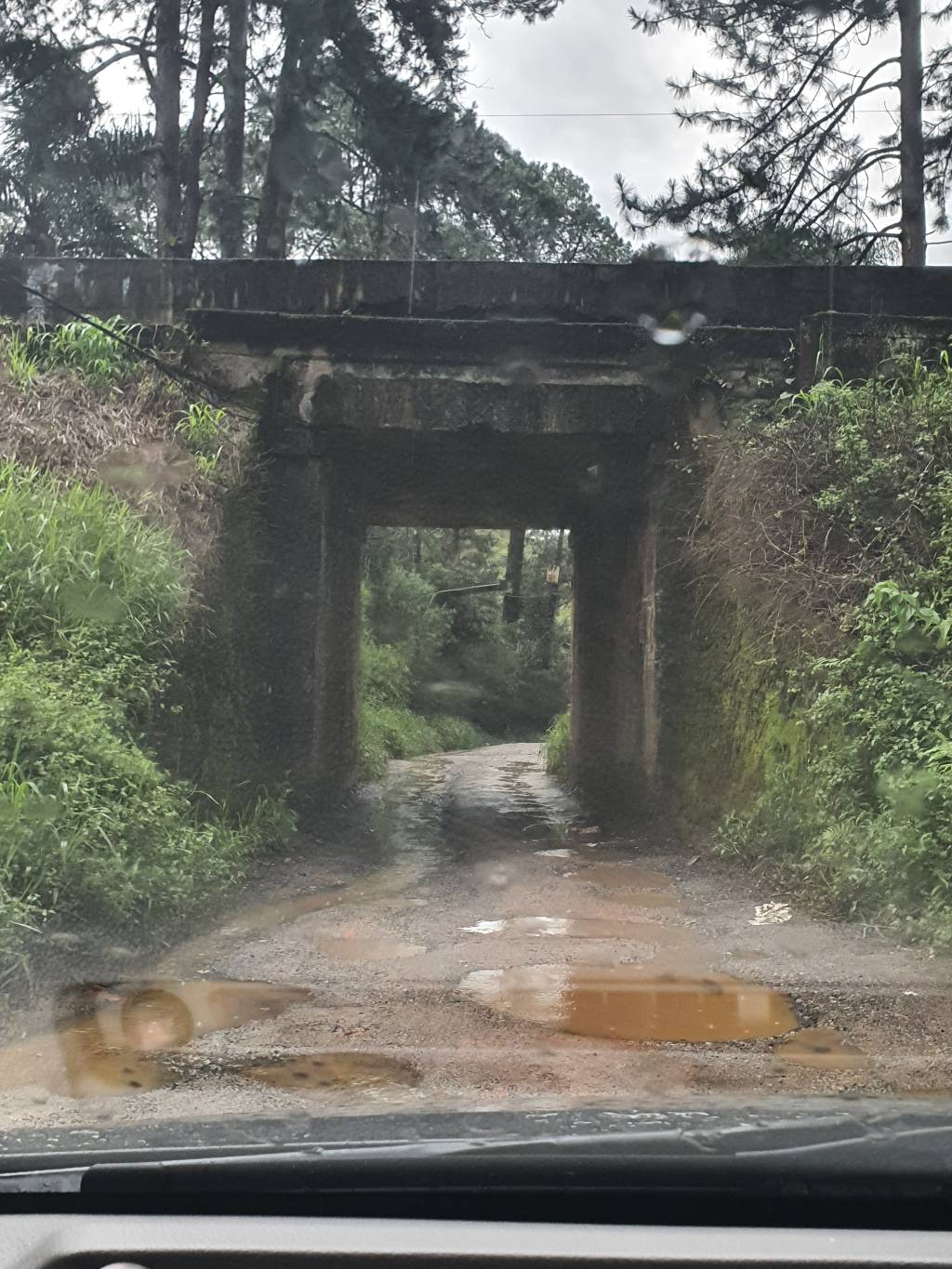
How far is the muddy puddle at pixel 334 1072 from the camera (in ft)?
12.7

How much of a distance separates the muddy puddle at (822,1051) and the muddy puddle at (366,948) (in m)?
2.09

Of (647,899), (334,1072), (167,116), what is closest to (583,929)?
(647,899)

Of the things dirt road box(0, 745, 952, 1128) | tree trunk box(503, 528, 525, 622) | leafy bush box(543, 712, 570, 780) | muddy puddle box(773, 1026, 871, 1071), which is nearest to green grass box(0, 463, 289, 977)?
dirt road box(0, 745, 952, 1128)

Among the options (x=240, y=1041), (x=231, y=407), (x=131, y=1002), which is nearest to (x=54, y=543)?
(x=231, y=407)

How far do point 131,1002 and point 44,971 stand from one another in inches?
15.6

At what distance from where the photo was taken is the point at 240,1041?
445cm

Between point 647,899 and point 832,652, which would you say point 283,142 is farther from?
point 647,899

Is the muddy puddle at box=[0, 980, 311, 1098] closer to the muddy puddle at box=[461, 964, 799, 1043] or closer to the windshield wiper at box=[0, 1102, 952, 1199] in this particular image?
the muddy puddle at box=[461, 964, 799, 1043]

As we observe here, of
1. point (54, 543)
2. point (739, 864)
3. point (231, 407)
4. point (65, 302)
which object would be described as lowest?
point (739, 864)

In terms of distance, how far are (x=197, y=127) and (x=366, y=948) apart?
14.1m

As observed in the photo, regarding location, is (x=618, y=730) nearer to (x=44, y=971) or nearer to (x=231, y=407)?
(x=231, y=407)

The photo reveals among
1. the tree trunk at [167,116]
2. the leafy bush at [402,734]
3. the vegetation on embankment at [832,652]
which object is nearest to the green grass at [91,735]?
the vegetation on embankment at [832,652]

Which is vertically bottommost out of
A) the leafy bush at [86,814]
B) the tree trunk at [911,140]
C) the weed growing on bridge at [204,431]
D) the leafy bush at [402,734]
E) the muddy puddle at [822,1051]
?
the leafy bush at [402,734]

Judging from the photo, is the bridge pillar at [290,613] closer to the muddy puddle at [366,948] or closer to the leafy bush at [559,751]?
the muddy puddle at [366,948]
